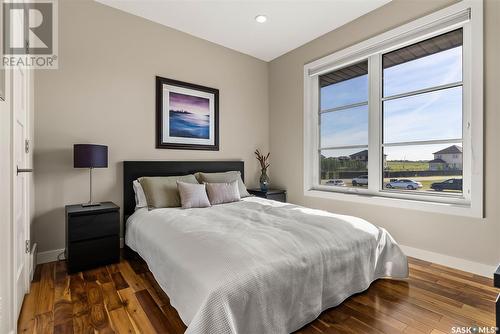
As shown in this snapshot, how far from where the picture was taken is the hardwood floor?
5.24 feet

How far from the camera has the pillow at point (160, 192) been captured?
2768mm

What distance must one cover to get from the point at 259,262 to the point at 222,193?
1734mm

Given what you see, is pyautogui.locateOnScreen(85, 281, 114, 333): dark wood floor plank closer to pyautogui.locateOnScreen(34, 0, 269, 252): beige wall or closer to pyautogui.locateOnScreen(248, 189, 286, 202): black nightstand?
pyautogui.locateOnScreen(34, 0, 269, 252): beige wall

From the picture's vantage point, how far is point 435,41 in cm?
267

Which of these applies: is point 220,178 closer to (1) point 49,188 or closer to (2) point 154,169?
(2) point 154,169

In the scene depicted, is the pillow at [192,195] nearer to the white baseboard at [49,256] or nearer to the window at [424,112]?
the white baseboard at [49,256]

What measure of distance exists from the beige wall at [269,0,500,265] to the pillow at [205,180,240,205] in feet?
4.18

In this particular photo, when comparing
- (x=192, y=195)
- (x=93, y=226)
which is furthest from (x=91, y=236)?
(x=192, y=195)

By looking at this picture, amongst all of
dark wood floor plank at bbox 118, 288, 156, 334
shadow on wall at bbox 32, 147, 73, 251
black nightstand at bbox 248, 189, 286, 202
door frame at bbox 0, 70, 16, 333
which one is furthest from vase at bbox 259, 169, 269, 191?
door frame at bbox 0, 70, 16, 333

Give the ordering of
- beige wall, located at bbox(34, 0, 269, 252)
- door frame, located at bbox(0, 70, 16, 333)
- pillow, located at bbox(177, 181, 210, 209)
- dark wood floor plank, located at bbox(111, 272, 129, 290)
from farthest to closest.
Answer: pillow, located at bbox(177, 181, 210, 209)
beige wall, located at bbox(34, 0, 269, 252)
dark wood floor plank, located at bbox(111, 272, 129, 290)
door frame, located at bbox(0, 70, 16, 333)

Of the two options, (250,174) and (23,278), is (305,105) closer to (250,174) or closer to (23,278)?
(250,174)

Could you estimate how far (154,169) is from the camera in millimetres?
3174

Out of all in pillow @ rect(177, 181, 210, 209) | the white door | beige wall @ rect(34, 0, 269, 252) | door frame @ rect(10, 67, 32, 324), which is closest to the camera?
door frame @ rect(10, 67, 32, 324)

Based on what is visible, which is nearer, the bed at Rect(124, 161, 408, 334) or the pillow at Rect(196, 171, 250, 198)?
the bed at Rect(124, 161, 408, 334)
